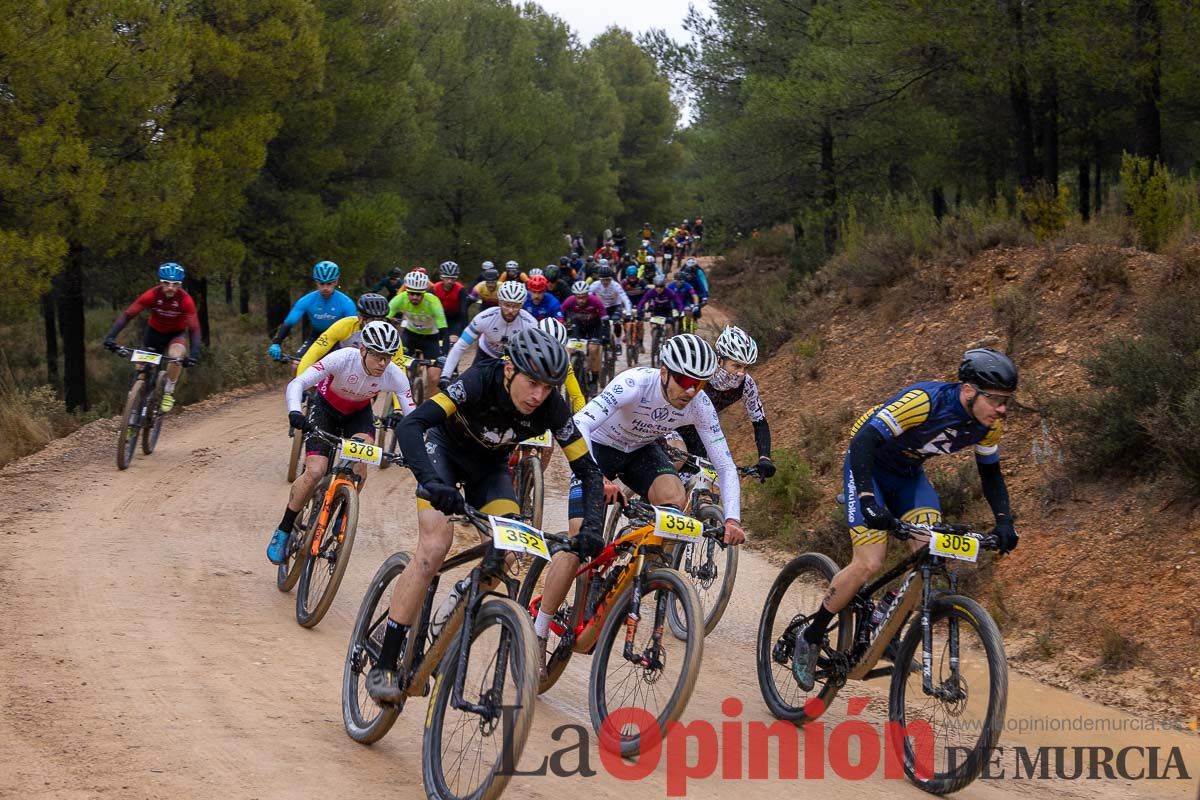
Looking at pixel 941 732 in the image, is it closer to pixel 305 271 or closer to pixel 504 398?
pixel 504 398

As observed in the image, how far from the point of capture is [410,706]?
6.75 m

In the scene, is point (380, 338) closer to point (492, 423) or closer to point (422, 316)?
point (492, 423)

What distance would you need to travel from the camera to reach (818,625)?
662 cm

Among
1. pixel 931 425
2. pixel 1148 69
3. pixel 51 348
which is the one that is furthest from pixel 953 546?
pixel 51 348

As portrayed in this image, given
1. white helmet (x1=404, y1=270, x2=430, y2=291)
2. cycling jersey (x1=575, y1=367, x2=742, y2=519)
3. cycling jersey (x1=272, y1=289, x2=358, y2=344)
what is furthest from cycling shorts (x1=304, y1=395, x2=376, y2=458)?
white helmet (x1=404, y1=270, x2=430, y2=291)

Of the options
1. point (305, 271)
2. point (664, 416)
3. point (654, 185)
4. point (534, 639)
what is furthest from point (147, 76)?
point (654, 185)

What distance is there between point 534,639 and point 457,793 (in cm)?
77

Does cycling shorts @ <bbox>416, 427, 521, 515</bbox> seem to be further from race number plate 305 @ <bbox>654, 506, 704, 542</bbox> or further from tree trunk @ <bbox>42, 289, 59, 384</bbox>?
tree trunk @ <bbox>42, 289, 59, 384</bbox>

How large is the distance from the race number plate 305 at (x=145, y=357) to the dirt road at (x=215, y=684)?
177 cm

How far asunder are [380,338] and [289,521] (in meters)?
1.55

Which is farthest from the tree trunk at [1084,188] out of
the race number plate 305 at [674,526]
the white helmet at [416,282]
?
the race number plate 305 at [674,526]

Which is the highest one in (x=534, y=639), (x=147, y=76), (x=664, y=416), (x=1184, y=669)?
(x=147, y=76)

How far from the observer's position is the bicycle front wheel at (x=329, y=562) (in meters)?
8.12

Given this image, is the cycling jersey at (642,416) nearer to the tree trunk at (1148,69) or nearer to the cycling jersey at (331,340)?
the cycling jersey at (331,340)
